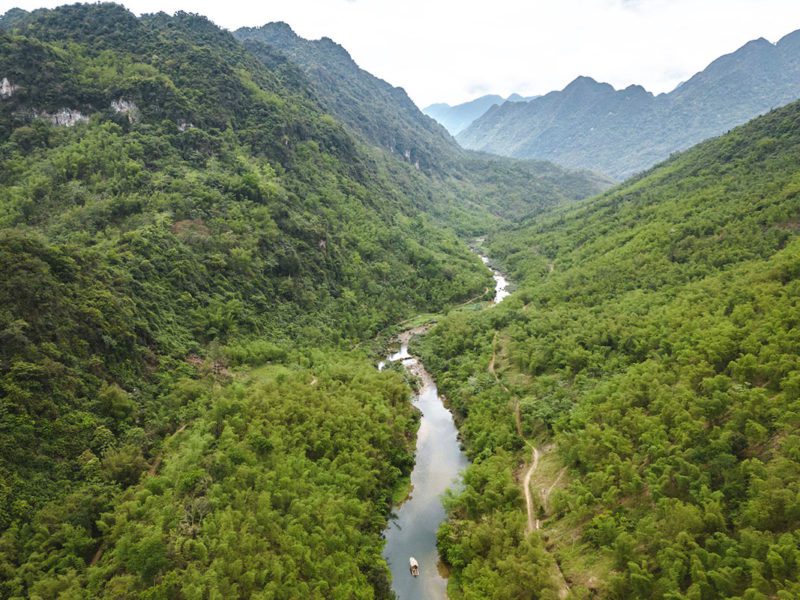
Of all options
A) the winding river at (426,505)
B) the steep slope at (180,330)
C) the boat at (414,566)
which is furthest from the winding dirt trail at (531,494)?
the steep slope at (180,330)

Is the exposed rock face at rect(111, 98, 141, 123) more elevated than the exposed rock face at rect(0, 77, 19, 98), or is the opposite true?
the exposed rock face at rect(0, 77, 19, 98)

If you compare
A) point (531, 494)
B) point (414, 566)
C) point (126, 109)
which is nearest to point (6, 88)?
point (126, 109)

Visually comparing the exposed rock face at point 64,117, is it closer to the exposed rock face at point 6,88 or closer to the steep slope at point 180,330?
the steep slope at point 180,330

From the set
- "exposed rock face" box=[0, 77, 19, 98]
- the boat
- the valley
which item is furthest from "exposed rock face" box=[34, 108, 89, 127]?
the boat

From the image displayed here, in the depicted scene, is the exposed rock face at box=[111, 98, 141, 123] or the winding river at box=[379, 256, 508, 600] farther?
the exposed rock face at box=[111, 98, 141, 123]

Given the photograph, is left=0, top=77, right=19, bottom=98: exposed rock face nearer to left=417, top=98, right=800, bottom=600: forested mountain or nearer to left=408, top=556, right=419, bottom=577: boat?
left=417, top=98, right=800, bottom=600: forested mountain

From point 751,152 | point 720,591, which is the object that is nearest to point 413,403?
point 720,591

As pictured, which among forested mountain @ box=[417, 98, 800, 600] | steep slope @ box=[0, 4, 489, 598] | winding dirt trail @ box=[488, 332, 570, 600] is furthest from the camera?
winding dirt trail @ box=[488, 332, 570, 600]

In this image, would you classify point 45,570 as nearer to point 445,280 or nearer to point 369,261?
point 369,261
